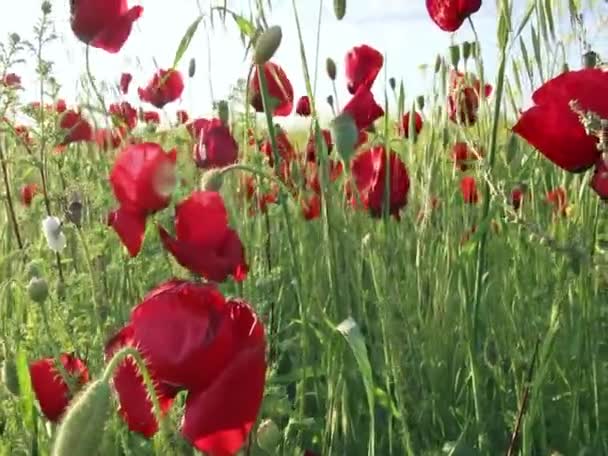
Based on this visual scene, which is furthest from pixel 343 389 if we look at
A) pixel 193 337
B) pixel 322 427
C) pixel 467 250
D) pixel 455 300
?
pixel 455 300

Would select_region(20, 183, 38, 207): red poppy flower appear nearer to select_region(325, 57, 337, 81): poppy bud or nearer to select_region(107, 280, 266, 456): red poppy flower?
select_region(325, 57, 337, 81): poppy bud

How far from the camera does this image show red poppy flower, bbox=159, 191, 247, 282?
1.04 meters

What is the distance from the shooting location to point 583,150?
1018 millimetres

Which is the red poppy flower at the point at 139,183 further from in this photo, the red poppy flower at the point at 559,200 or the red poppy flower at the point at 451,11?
the red poppy flower at the point at 559,200

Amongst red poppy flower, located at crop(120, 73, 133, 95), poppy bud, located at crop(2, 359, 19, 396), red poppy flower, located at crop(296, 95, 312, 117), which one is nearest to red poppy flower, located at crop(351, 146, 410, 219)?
poppy bud, located at crop(2, 359, 19, 396)

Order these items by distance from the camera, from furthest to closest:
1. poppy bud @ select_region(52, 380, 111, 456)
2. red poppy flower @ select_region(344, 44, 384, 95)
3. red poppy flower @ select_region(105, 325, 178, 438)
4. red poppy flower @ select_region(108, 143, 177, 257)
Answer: red poppy flower @ select_region(344, 44, 384, 95) < red poppy flower @ select_region(108, 143, 177, 257) < red poppy flower @ select_region(105, 325, 178, 438) < poppy bud @ select_region(52, 380, 111, 456)

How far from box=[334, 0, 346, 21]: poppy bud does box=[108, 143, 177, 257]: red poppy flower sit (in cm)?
27

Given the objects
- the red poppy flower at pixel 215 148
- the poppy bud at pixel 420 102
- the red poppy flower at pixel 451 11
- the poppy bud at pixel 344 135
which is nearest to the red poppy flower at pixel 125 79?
the poppy bud at pixel 420 102

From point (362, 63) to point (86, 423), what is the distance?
128 centimetres

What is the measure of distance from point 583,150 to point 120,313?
2.71ft

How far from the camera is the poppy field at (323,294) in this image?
2.48 feet

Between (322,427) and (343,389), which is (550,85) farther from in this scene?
(322,427)

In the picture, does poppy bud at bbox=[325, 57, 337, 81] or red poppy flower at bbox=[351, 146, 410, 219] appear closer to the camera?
red poppy flower at bbox=[351, 146, 410, 219]

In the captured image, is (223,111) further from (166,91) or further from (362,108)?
(166,91)
